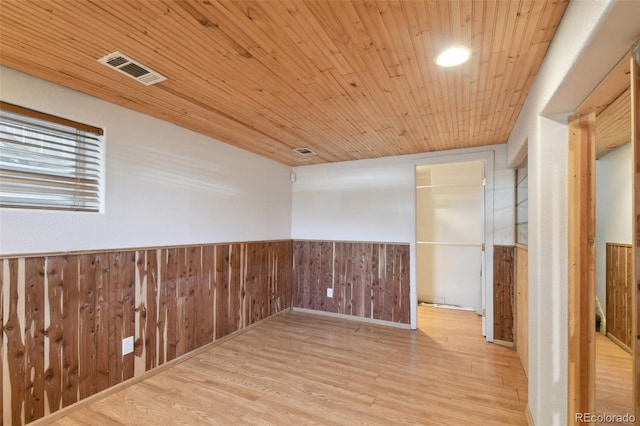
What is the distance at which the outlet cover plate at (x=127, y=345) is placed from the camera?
2506 mm

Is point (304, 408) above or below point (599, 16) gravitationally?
below

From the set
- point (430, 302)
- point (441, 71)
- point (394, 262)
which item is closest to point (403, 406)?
point (394, 262)

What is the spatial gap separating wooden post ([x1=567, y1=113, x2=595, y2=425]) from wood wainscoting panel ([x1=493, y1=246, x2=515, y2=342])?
1894 millimetres

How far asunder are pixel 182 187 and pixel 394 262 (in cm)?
285

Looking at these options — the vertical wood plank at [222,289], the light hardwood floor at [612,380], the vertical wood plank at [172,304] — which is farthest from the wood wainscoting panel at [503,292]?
the vertical wood plank at [172,304]

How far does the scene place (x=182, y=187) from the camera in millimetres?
3039

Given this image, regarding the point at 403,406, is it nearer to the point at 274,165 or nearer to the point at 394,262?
the point at 394,262

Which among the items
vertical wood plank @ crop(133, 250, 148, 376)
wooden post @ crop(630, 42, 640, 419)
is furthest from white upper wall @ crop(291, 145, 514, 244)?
wooden post @ crop(630, 42, 640, 419)

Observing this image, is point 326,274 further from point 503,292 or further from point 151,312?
point 151,312

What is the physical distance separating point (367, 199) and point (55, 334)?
361 centimetres

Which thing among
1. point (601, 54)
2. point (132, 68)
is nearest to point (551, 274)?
point (601, 54)

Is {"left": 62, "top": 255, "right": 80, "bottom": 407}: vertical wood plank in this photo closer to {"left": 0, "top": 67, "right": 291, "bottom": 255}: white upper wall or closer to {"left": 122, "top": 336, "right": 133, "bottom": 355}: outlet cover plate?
{"left": 0, "top": 67, "right": 291, "bottom": 255}: white upper wall

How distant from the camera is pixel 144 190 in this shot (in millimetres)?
2684

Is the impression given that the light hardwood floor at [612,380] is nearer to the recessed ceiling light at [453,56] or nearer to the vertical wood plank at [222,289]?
the recessed ceiling light at [453,56]
